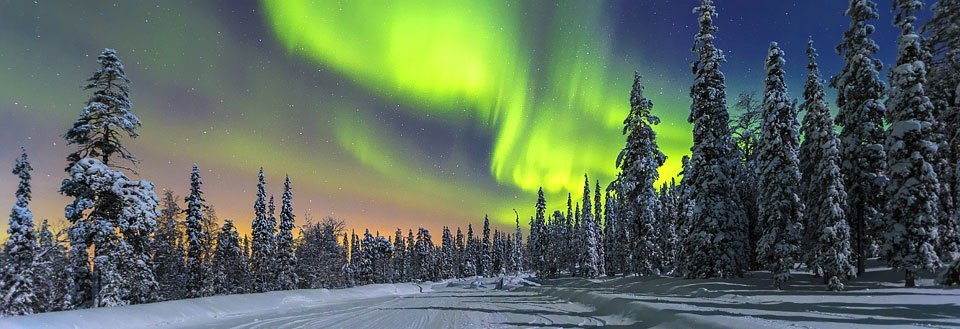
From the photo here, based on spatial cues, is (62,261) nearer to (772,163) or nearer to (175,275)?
(175,275)

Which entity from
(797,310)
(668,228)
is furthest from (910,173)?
(668,228)

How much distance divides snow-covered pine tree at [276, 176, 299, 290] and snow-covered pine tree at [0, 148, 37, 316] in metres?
25.1

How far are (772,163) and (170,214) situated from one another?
51.9 metres

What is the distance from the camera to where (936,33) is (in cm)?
2516

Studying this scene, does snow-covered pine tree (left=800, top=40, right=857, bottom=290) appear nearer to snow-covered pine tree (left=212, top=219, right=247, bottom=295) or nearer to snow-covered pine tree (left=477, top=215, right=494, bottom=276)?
snow-covered pine tree (left=212, top=219, right=247, bottom=295)

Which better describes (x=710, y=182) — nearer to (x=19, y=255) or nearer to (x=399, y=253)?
(x=19, y=255)

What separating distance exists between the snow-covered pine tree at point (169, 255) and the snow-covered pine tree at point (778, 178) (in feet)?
161

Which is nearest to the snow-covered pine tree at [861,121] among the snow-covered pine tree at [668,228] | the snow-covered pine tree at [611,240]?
the snow-covered pine tree at [668,228]

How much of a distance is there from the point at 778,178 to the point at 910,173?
5.07 m

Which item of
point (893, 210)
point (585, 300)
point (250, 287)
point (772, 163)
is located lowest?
point (250, 287)

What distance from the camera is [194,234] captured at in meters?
45.2

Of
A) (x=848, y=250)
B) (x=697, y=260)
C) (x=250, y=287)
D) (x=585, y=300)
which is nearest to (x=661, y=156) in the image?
(x=697, y=260)

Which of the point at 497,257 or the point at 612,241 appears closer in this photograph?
the point at 612,241

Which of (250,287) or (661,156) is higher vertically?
(661,156)
